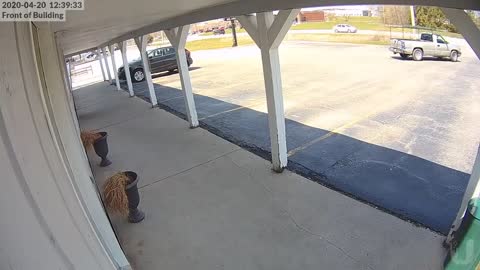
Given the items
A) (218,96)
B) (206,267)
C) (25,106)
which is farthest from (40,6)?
(218,96)

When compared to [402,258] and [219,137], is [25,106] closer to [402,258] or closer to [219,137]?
[402,258]

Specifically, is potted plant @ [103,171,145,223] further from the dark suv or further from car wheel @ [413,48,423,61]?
car wheel @ [413,48,423,61]

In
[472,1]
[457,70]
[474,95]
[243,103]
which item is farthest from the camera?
[457,70]

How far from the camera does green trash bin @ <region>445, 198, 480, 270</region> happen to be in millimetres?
3205

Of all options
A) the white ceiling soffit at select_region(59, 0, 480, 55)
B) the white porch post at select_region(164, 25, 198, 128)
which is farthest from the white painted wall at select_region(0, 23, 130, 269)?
the white porch post at select_region(164, 25, 198, 128)

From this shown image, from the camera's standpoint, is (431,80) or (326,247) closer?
(326,247)

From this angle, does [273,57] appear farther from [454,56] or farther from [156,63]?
[454,56]

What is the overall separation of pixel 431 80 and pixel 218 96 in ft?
27.3

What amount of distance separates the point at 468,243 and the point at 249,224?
8.58ft

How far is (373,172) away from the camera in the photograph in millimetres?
Result: 5777

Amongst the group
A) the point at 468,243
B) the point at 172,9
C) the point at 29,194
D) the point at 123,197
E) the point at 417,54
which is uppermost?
the point at 172,9

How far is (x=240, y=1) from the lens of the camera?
15.4 ft

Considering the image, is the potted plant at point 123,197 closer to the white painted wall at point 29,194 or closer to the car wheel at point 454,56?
the white painted wall at point 29,194

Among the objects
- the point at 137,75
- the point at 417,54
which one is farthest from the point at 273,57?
the point at 417,54
